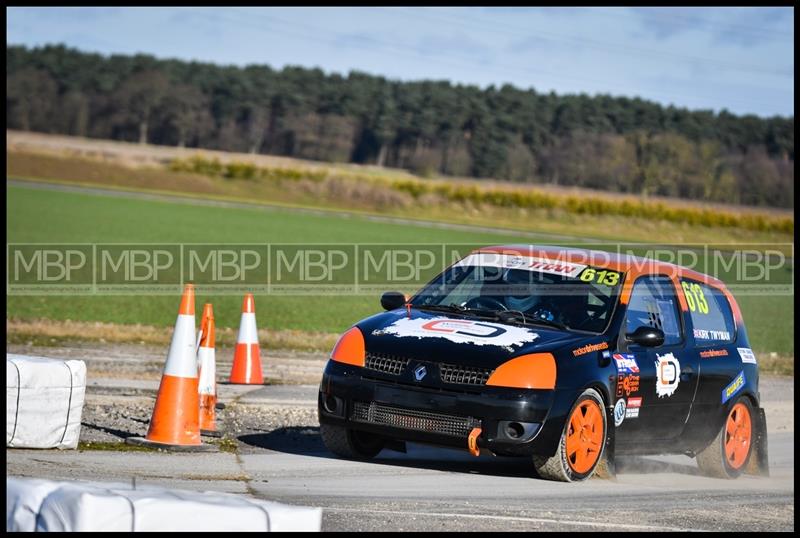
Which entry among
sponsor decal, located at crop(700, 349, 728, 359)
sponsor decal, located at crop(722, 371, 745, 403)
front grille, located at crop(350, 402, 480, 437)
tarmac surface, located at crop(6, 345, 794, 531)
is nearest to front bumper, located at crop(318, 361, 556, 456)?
front grille, located at crop(350, 402, 480, 437)

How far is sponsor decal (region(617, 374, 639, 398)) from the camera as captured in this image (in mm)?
9211

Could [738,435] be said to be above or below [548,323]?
below

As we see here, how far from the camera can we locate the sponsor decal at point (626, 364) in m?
9.25

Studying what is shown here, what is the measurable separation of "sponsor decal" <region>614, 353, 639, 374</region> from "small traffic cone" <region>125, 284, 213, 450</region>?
2975mm

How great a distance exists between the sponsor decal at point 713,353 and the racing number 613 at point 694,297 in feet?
1.08

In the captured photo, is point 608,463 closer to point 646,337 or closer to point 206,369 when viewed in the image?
point 646,337

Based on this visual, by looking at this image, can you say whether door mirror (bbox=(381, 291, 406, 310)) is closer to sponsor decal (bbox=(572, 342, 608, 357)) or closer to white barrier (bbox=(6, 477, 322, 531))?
sponsor decal (bbox=(572, 342, 608, 357))

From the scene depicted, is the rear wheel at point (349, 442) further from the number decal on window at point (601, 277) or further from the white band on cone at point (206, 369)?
the number decal on window at point (601, 277)

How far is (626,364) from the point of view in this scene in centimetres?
934

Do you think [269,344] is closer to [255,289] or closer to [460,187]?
[255,289]

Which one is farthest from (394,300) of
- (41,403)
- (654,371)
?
(41,403)

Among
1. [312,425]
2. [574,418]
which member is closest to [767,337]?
[312,425]

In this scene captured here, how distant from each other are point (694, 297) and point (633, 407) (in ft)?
4.83

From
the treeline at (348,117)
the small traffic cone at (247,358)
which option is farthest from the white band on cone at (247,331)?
the treeline at (348,117)
